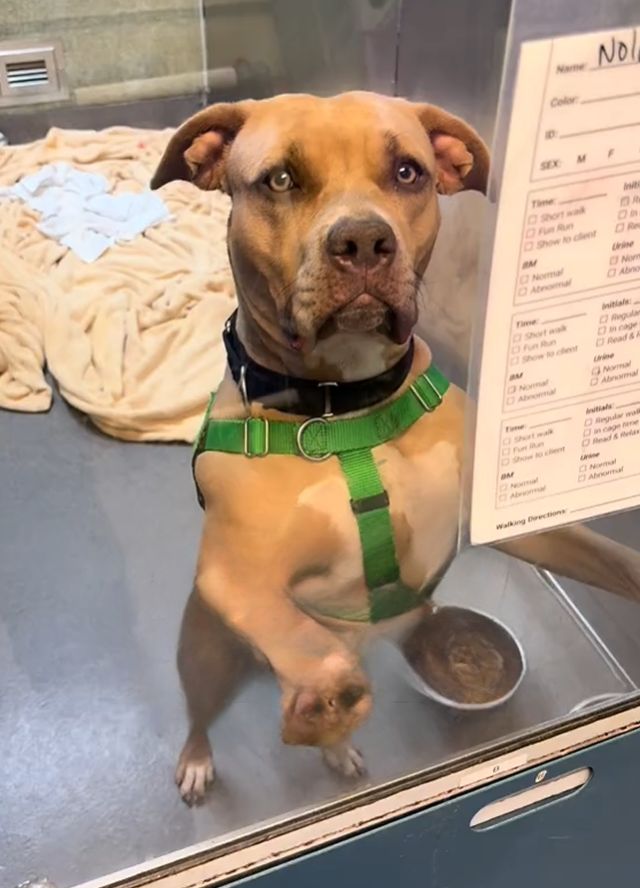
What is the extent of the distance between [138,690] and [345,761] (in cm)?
18

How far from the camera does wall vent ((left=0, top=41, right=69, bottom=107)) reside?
3.28 ft

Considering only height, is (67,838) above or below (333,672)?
below

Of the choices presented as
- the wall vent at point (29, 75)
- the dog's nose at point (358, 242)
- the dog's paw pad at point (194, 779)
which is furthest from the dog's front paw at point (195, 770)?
the wall vent at point (29, 75)

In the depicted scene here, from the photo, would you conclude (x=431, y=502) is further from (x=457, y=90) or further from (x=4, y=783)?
(x=4, y=783)

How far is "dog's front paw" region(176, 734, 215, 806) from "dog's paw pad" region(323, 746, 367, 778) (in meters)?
0.09

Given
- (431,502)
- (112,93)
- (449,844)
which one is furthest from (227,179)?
(449,844)

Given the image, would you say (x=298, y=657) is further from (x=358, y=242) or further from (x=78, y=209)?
(x=78, y=209)

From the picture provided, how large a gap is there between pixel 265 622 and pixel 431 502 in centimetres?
14

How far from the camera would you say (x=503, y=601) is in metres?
0.86

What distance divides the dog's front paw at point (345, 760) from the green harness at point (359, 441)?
0.41ft

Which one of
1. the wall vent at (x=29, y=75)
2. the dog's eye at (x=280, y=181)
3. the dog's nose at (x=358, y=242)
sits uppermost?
the dog's eye at (x=280, y=181)

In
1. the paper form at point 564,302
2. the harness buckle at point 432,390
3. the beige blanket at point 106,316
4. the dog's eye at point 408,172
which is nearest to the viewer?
the paper form at point 564,302

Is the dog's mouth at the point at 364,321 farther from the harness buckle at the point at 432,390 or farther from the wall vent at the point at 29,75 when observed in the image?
the wall vent at the point at 29,75

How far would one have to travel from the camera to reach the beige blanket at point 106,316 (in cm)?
97
